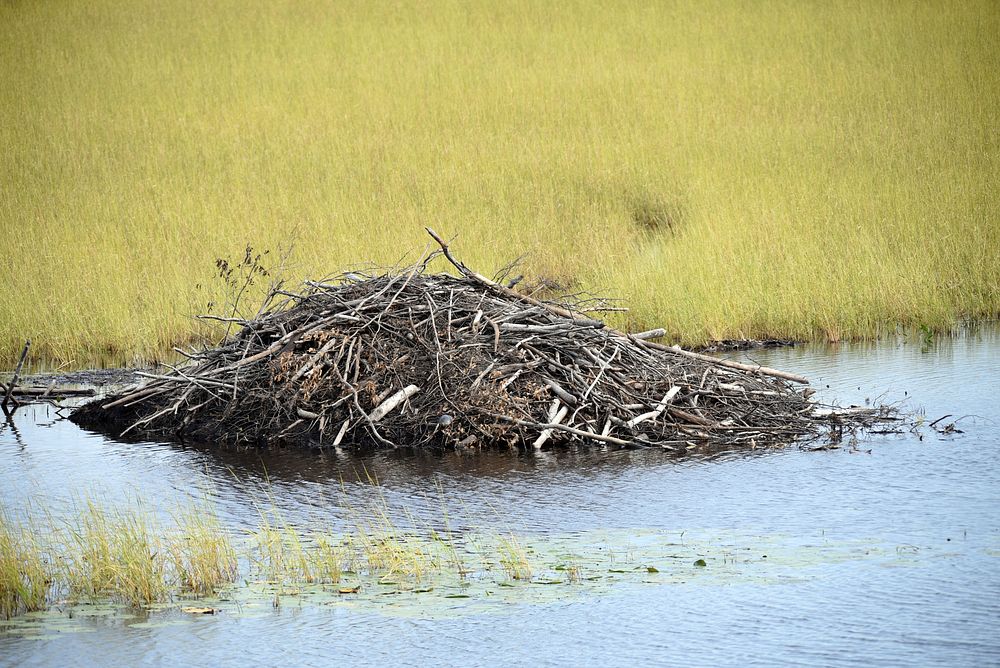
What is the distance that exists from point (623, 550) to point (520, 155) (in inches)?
767

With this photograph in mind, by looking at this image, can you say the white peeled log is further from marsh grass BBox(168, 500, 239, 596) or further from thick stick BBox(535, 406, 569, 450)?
marsh grass BBox(168, 500, 239, 596)

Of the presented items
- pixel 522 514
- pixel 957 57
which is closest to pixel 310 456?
pixel 522 514

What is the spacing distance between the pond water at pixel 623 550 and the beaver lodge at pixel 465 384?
374mm

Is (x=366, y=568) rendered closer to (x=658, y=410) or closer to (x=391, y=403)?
(x=391, y=403)

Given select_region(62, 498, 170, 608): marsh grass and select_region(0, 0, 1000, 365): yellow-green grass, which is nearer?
select_region(62, 498, 170, 608): marsh grass

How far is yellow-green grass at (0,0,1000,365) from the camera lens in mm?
16797

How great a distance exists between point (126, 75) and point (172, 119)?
465cm

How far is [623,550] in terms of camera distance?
693 cm

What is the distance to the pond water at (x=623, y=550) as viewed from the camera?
5.61m

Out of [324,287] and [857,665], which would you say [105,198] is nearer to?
[324,287]

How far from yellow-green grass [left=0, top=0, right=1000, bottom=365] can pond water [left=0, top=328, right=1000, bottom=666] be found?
5.67 meters

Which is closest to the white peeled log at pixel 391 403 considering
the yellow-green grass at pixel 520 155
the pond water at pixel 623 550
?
the pond water at pixel 623 550

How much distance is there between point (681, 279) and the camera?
16203 millimetres

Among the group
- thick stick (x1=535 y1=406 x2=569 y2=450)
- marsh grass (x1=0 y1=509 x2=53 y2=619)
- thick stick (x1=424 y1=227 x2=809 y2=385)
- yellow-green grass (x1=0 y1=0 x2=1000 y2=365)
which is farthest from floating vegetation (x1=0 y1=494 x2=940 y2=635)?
yellow-green grass (x1=0 y1=0 x2=1000 y2=365)
